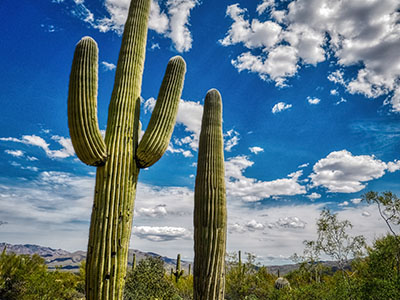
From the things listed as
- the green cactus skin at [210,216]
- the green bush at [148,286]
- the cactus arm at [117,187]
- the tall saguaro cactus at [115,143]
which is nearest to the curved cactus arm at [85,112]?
the tall saguaro cactus at [115,143]

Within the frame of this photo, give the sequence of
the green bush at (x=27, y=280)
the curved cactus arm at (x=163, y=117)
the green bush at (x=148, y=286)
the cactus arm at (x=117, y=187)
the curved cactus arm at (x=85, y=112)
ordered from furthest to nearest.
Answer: the green bush at (x=27, y=280)
the green bush at (x=148, y=286)
the curved cactus arm at (x=163, y=117)
the curved cactus arm at (x=85, y=112)
the cactus arm at (x=117, y=187)

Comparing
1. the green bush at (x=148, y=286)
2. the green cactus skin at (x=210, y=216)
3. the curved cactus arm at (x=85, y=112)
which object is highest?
the curved cactus arm at (x=85, y=112)

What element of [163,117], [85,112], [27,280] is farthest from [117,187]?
[27,280]

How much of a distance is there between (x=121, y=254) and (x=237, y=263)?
677 inches

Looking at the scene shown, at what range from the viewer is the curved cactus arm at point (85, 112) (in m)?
4.30

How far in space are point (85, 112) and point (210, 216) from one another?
2474mm

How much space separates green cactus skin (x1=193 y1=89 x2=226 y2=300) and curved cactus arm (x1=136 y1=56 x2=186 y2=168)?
2.35 ft

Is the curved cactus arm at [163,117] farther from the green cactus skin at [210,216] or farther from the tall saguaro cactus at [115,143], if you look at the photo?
the green cactus skin at [210,216]

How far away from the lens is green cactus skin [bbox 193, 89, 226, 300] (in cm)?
450

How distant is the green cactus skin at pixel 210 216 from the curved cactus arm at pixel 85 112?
1.66m

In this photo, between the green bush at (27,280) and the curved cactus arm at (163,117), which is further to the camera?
the green bush at (27,280)

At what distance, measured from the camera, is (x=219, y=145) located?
530cm

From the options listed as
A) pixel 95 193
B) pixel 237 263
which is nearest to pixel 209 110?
pixel 95 193

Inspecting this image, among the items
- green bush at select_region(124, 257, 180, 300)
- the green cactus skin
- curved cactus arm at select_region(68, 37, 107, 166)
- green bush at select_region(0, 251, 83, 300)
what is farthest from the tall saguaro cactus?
green bush at select_region(0, 251, 83, 300)
